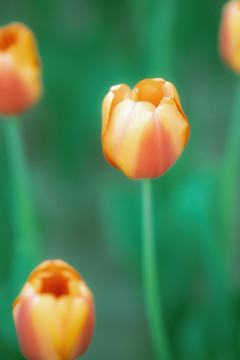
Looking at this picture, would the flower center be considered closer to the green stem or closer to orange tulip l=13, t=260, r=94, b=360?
orange tulip l=13, t=260, r=94, b=360

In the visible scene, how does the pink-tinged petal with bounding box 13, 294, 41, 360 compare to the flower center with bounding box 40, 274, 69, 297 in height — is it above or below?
below

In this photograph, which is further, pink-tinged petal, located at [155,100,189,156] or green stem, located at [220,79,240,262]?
green stem, located at [220,79,240,262]

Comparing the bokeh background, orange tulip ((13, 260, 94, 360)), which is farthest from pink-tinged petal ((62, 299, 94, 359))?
the bokeh background

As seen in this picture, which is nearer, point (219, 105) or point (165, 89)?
point (165, 89)

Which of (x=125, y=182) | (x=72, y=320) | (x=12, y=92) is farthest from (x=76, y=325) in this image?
(x=125, y=182)

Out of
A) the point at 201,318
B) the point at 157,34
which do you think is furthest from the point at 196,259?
the point at 157,34

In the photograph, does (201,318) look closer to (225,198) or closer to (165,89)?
A: (225,198)
